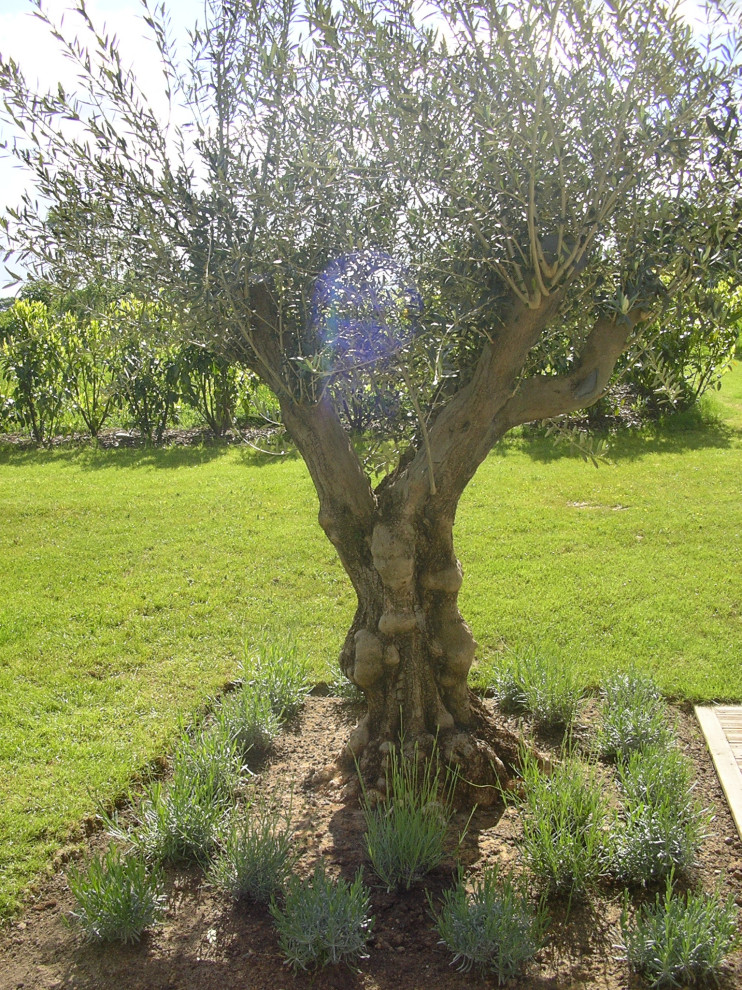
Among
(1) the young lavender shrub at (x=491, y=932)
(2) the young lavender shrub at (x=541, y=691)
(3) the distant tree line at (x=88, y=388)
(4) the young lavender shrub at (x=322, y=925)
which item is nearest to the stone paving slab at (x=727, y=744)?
(2) the young lavender shrub at (x=541, y=691)

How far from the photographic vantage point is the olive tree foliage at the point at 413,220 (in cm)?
321

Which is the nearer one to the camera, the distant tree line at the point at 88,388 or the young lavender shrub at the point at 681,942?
the young lavender shrub at the point at 681,942

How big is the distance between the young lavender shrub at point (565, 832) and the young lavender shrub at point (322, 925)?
80 centimetres

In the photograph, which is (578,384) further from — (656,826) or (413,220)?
(656,826)

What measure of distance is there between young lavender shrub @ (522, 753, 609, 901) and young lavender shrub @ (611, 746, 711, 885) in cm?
10

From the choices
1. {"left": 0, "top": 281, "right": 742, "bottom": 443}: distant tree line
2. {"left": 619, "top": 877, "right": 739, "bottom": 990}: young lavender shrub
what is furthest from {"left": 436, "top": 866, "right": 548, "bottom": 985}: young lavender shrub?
{"left": 0, "top": 281, "right": 742, "bottom": 443}: distant tree line

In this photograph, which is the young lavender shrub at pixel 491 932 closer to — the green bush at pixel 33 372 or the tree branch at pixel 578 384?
the tree branch at pixel 578 384

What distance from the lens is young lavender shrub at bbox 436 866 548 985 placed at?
3199mm

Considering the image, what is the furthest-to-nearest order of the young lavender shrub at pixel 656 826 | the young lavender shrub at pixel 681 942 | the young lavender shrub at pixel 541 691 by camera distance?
the young lavender shrub at pixel 541 691
the young lavender shrub at pixel 656 826
the young lavender shrub at pixel 681 942

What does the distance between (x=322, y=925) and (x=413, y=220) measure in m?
2.80

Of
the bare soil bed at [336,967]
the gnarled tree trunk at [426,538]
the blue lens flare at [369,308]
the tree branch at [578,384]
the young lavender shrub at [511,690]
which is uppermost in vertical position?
the blue lens flare at [369,308]

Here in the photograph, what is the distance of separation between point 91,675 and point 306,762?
2.05m

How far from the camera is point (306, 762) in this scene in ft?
15.8

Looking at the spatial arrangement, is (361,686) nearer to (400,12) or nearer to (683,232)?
(683,232)
